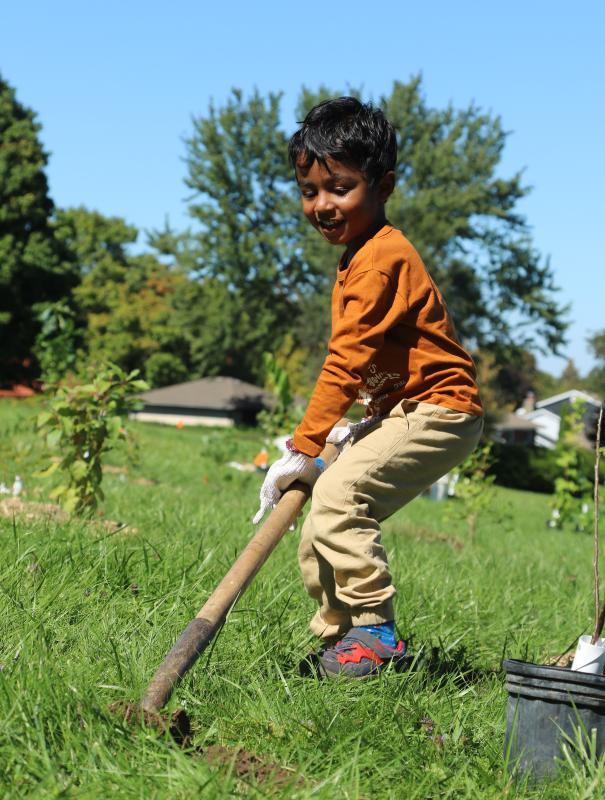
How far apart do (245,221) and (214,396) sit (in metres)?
11.0

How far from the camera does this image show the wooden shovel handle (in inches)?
89.5

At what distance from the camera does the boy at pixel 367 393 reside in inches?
117

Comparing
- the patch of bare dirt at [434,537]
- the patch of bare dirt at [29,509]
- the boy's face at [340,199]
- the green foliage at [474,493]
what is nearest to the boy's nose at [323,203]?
the boy's face at [340,199]

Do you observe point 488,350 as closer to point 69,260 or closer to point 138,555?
point 69,260

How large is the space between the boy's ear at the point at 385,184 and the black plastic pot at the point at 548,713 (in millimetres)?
1602

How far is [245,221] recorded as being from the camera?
138ft

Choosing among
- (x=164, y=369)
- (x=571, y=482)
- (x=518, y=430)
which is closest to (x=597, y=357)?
(x=518, y=430)

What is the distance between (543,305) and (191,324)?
50.4 ft

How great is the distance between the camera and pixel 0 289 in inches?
1447

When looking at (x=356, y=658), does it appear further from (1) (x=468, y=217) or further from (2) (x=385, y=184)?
(1) (x=468, y=217)

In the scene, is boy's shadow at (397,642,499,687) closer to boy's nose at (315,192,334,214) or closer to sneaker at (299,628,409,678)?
sneaker at (299,628,409,678)

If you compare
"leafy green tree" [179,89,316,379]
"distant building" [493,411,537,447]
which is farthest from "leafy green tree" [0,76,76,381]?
"distant building" [493,411,537,447]

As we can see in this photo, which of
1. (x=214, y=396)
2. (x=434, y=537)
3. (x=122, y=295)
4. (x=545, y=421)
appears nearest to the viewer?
(x=434, y=537)

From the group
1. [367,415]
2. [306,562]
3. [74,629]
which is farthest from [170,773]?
[367,415]
